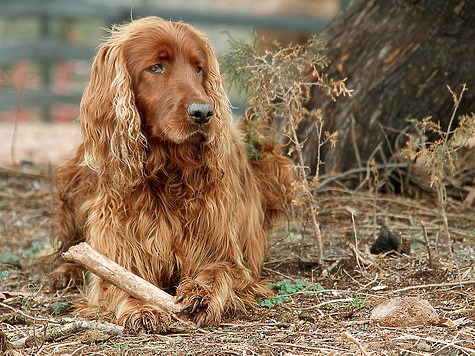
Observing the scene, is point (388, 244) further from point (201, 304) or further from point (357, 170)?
point (201, 304)

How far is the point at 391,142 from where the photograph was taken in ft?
19.3

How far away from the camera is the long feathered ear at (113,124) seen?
3613mm

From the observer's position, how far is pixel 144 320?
339 centimetres

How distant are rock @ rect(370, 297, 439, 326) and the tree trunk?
91.6 inches

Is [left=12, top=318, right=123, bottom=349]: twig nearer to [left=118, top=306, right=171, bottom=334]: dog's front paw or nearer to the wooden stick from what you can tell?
[left=118, top=306, right=171, bottom=334]: dog's front paw

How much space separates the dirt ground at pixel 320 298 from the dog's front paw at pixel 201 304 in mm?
69

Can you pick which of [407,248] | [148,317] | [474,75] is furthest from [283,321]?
[474,75]

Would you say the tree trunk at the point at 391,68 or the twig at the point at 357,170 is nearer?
the tree trunk at the point at 391,68

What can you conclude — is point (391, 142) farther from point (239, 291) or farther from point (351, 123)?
point (239, 291)

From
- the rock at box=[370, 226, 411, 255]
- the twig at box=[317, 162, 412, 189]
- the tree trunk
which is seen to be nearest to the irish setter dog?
the rock at box=[370, 226, 411, 255]

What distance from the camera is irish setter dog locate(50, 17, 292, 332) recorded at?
3557mm

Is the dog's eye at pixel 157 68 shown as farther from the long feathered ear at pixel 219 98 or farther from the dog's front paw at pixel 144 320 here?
the dog's front paw at pixel 144 320

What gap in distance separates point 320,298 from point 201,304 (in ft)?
2.38

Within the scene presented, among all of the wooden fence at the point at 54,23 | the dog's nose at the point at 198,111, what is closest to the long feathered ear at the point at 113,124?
the dog's nose at the point at 198,111
